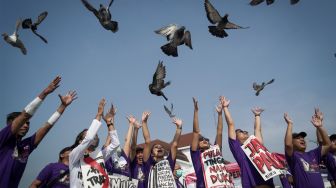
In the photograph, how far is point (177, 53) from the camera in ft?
27.7

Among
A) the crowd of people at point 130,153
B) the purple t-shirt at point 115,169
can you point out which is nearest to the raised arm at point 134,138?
the crowd of people at point 130,153

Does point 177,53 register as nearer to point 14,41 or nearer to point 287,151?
point 287,151

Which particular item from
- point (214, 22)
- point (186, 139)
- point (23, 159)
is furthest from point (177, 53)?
point (186, 139)

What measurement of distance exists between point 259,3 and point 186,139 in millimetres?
49086

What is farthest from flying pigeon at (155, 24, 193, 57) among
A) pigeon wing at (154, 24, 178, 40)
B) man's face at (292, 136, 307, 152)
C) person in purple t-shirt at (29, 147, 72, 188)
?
person in purple t-shirt at (29, 147, 72, 188)

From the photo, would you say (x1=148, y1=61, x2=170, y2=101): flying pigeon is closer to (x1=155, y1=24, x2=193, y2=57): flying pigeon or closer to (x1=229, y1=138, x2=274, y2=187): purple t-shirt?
(x1=155, y1=24, x2=193, y2=57): flying pigeon

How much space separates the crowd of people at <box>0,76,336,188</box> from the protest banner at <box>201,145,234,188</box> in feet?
0.37

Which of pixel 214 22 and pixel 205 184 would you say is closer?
pixel 205 184

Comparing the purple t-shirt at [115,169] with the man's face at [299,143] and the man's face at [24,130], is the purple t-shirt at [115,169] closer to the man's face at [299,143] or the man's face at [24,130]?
the man's face at [24,130]

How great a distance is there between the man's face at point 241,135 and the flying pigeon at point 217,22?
2736mm

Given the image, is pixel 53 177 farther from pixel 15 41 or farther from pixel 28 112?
pixel 15 41

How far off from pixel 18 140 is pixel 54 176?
2.85ft

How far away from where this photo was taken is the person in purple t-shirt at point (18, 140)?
15.2ft

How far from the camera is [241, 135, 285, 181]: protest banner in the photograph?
5968mm
